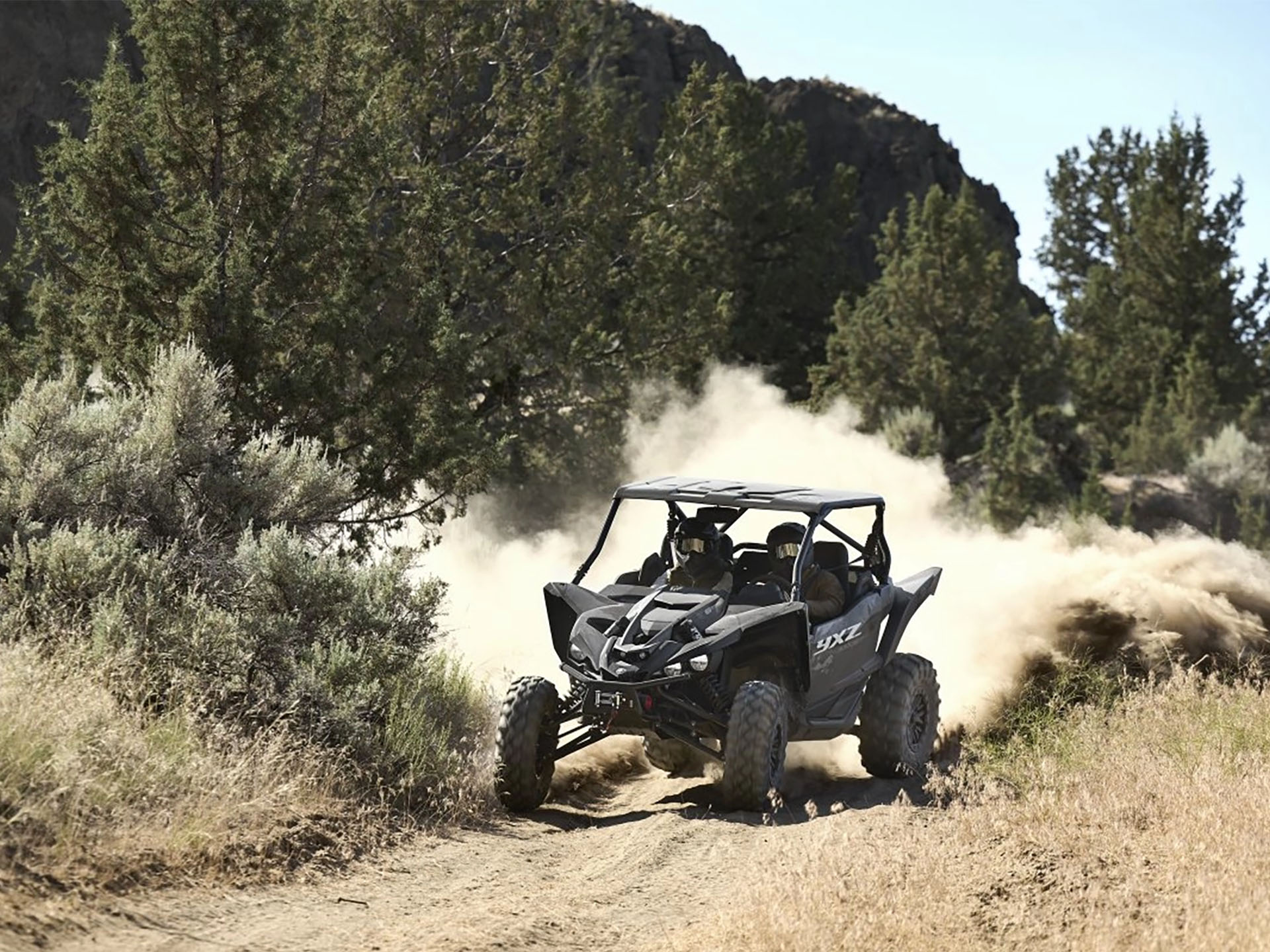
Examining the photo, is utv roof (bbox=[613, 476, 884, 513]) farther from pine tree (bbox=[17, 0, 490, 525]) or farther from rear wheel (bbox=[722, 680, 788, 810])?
pine tree (bbox=[17, 0, 490, 525])

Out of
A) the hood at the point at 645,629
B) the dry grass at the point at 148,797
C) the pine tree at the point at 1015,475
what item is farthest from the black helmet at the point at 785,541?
the pine tree at the point at 1015,475

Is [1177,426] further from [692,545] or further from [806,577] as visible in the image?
[692,545]

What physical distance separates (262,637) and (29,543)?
1.55 metres

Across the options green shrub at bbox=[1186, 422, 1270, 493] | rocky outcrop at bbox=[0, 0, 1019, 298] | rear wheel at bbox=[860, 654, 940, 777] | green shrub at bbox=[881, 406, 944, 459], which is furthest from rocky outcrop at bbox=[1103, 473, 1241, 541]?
rear wheel at bbox=[860, 654, 940, 777]

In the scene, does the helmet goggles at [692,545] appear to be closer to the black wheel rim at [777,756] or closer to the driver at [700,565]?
the driver at [700,565]

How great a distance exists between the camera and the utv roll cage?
10.2 meters

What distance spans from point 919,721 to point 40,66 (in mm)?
30094

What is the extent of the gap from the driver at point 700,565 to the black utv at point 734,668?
0.13 m

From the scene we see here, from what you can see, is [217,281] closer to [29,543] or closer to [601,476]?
[29,543]

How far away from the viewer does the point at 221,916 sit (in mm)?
6520

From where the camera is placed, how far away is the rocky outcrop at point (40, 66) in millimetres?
32719

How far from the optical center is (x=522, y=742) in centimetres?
955

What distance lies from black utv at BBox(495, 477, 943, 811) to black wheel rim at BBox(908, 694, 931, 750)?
0.01 metres

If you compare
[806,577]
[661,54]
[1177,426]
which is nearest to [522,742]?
[806,577]
